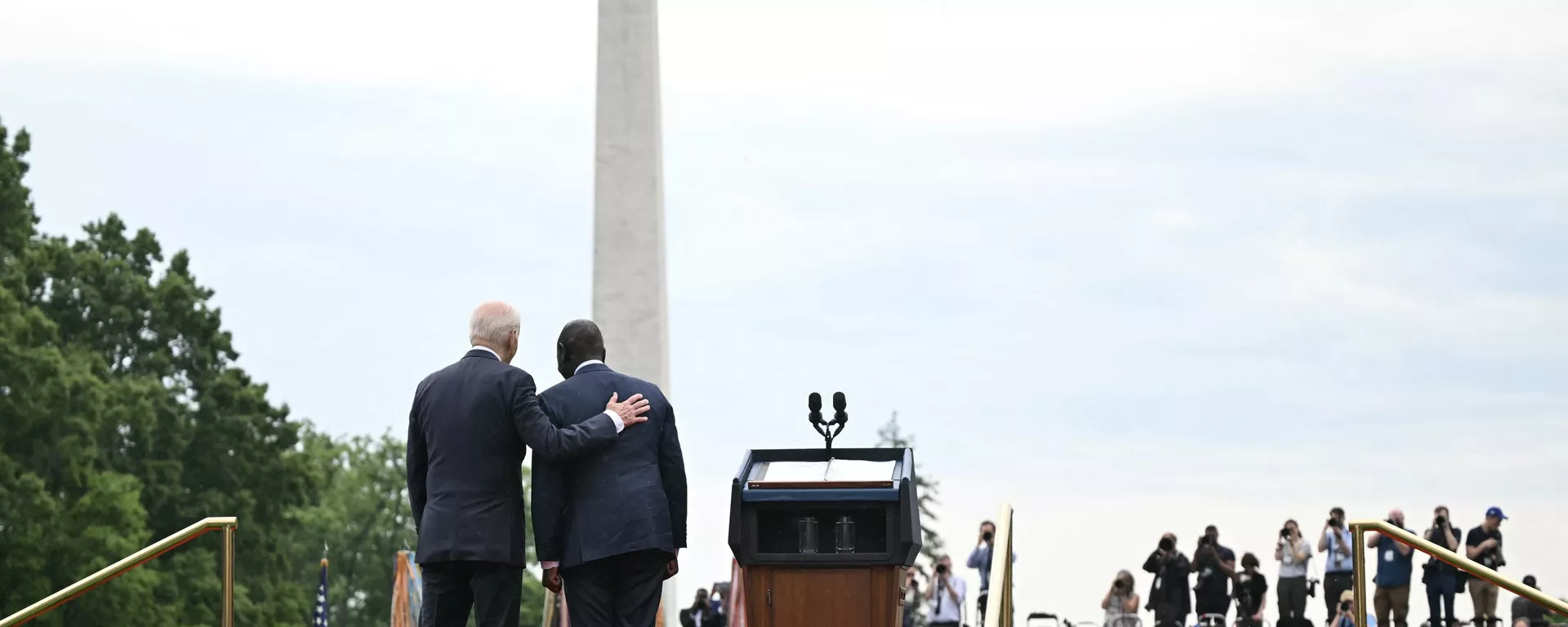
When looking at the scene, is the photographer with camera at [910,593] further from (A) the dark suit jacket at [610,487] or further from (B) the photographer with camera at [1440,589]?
(B) the photographer with camera at [1440,589]

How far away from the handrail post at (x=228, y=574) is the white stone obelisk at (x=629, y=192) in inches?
775

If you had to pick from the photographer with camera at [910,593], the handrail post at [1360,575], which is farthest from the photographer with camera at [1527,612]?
the handrail post at [1360,575]

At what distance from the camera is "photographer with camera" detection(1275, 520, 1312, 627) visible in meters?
21.8

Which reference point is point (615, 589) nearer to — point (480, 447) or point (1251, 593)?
point (480, 447)

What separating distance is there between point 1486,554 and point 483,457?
13.5m

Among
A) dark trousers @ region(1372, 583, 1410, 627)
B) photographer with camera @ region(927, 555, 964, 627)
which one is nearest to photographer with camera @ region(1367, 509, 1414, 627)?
dark trousers @ region(1372, 583, 1410, 627)

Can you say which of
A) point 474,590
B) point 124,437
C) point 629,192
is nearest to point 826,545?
point 474,590

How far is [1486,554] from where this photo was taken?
20.5 metres

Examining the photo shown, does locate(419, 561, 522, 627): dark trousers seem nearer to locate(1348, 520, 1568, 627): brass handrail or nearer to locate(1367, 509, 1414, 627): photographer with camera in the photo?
locate(1348, 520, 1568, 627): brass handrail

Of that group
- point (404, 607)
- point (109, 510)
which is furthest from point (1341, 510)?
point (109, 510)

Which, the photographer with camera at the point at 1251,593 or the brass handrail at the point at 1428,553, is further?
the photographer with camera at the point at 1251,593

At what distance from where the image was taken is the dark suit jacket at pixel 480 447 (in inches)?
366

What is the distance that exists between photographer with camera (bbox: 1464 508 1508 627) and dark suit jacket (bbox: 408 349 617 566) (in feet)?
42.3

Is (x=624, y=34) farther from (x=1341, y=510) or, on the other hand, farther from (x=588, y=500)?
(x=588, y=500)
